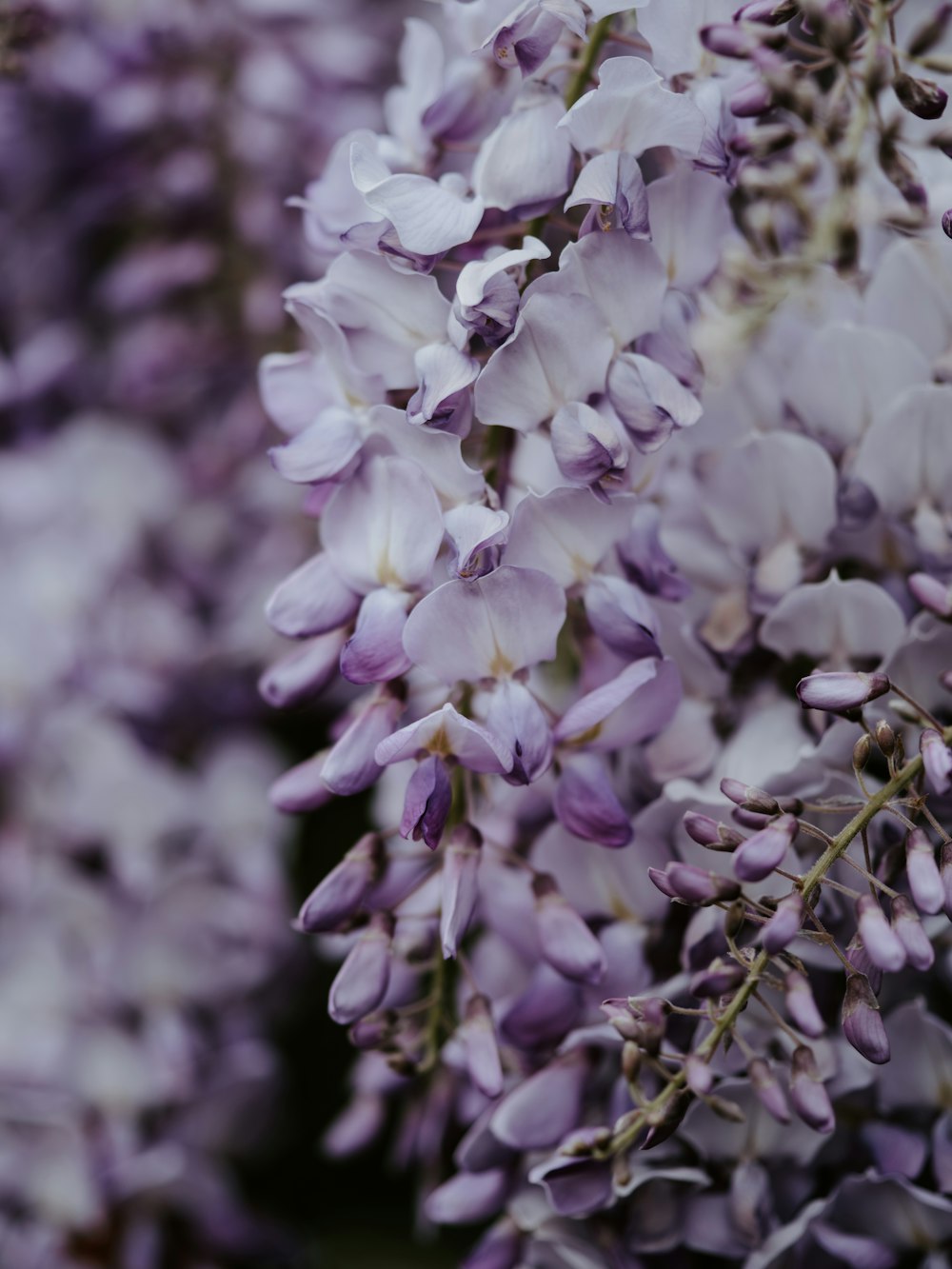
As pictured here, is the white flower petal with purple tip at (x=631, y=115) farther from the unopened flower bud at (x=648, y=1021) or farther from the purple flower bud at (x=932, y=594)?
the unopened flower bud at (x=648, y=1021)

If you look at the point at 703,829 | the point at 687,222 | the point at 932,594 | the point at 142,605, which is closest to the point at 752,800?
the point at 703,829

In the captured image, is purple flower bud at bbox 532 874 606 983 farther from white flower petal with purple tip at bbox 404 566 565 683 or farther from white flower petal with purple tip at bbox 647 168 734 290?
white flower petal with purple tip at bbox 647 168 734 290

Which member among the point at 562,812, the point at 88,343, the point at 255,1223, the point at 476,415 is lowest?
the point at 255,1223

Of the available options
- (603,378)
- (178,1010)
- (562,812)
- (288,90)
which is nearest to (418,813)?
(562,812)

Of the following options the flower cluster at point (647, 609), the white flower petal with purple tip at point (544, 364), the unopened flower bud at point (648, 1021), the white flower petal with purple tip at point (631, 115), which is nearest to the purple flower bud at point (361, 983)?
the flower cluster at point (647, 609)

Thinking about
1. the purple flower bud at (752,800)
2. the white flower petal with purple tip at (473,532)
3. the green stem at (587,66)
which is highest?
the green stem at (587,66)

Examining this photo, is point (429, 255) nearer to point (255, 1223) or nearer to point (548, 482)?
point (548, 482)

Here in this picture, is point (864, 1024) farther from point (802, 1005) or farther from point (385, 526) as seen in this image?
point (385, 526)

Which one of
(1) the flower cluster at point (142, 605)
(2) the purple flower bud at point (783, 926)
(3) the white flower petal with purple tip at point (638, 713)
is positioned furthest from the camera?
(1) the flower cluster at point (142, 605)

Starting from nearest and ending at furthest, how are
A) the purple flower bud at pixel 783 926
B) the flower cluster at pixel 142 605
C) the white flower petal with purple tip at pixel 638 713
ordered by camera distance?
the purple flower bud at pixel 783 926, the white flower petal with purple tip at pixel 638 713, the flower cluster at pixel 142 605
